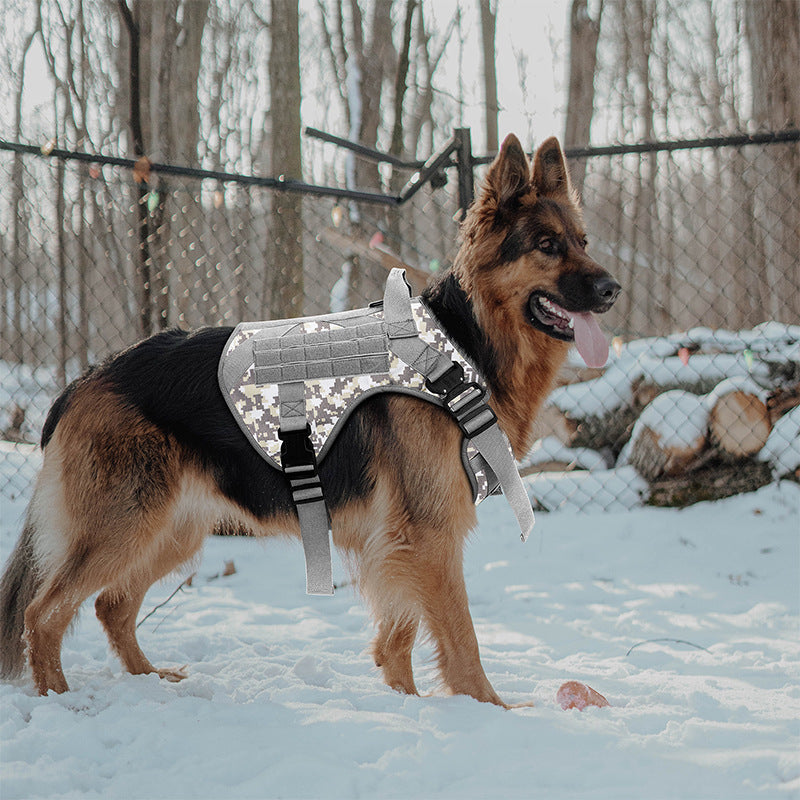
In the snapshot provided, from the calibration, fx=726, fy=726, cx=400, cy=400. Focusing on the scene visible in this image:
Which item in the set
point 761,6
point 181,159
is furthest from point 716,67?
point 181,159

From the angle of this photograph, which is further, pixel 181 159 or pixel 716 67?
pixel 716 67

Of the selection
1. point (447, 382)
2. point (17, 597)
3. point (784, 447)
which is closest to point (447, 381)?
point (447, 382)

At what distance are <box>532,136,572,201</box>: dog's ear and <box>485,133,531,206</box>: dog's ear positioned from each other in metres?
0.08

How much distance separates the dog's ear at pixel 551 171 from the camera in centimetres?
284

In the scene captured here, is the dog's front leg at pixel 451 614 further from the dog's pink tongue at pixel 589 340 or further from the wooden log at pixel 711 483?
the wooden log at pixel 711 483

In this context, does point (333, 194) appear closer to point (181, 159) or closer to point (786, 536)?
point (786, 536)

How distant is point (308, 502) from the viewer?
2631 mm

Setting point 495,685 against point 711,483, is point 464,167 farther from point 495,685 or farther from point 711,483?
point 495,685

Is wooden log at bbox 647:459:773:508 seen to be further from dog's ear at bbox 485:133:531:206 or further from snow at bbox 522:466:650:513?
dog's ear at bbox 485:133:531:206

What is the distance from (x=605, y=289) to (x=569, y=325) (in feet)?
0.63

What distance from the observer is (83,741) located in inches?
84.7

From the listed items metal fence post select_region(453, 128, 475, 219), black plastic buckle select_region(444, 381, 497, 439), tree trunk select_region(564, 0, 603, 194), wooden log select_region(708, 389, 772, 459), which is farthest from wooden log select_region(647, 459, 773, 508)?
tree trunk select_region(564, 0, 603, 194)

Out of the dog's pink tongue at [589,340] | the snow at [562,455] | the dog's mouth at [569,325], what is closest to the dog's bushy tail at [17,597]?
the dog's mouth at [569,325]

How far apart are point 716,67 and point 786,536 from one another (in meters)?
17.1
